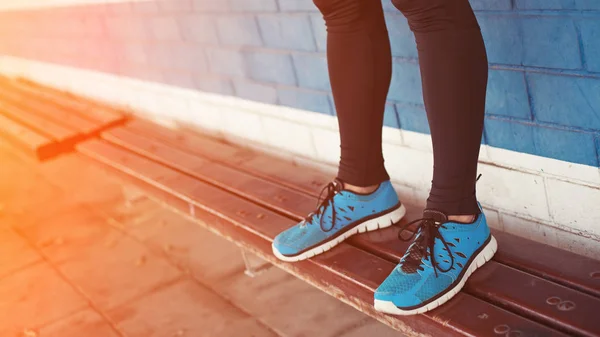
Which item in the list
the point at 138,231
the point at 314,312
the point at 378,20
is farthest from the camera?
the point at 138,231

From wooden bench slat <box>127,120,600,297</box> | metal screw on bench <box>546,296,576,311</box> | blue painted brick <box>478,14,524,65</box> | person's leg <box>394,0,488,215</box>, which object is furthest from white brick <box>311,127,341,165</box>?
metal screw on bench <box>546,296,576,311</box>

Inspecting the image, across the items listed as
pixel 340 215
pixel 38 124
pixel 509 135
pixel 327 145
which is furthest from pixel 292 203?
pixel 38 124

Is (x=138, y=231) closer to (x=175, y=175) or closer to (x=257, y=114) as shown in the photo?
(x=175, y=175)

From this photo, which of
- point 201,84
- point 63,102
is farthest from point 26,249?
point 63,102

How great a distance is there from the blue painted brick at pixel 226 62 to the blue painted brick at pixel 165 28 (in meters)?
0.27

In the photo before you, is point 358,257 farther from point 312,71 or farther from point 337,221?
point 312,71

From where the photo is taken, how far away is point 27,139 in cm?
357

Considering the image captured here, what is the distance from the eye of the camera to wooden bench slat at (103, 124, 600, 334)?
1.36 meters

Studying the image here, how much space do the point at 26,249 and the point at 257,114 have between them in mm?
1140

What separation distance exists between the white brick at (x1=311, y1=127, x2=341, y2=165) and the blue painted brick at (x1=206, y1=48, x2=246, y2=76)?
0.51 meters

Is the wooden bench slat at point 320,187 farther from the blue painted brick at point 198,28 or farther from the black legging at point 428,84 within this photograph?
the blue painted brick at point 198,28

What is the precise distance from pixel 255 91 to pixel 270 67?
7.7 inches

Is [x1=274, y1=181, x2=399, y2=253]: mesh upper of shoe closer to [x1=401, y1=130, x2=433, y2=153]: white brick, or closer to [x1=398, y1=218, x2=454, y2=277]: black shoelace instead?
[x1=398, y1=218, x2=454, y2=277]: black shoelace

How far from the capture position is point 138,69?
3.95 m
